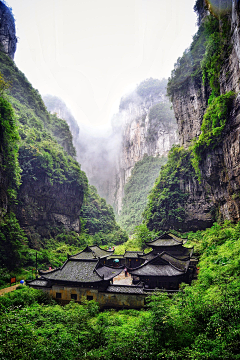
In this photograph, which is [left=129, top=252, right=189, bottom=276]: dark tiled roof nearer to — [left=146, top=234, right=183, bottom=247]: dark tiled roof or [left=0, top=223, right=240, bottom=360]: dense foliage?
[left=146, top=234, right=183, bottom=247]: dark tiled roof

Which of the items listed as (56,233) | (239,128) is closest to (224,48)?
(239,128)

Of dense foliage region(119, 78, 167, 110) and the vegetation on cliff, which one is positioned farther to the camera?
dense foliage region(119, 78, 167, 110)

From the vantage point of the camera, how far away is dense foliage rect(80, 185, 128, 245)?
46375mm

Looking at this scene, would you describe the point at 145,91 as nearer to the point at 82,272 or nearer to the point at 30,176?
the point at 30,176

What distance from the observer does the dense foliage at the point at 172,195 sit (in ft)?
121

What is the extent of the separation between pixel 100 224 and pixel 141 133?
56383 mm

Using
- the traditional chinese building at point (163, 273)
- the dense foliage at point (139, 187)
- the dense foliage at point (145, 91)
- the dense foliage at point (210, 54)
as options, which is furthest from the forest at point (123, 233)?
A: the dense foliage at point (145, 91)

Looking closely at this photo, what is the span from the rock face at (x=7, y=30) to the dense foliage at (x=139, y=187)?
55288 mm

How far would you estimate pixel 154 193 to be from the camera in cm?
4231

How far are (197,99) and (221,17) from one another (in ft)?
54.3

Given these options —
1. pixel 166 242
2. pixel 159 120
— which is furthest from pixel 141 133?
pixel 166 242

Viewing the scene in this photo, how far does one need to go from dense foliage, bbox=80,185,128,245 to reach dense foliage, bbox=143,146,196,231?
10.4 metres

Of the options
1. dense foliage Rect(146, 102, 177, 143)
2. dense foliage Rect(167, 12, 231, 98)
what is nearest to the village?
dense foliage Rect(167, 12, 231, 98)

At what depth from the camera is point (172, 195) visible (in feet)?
126
